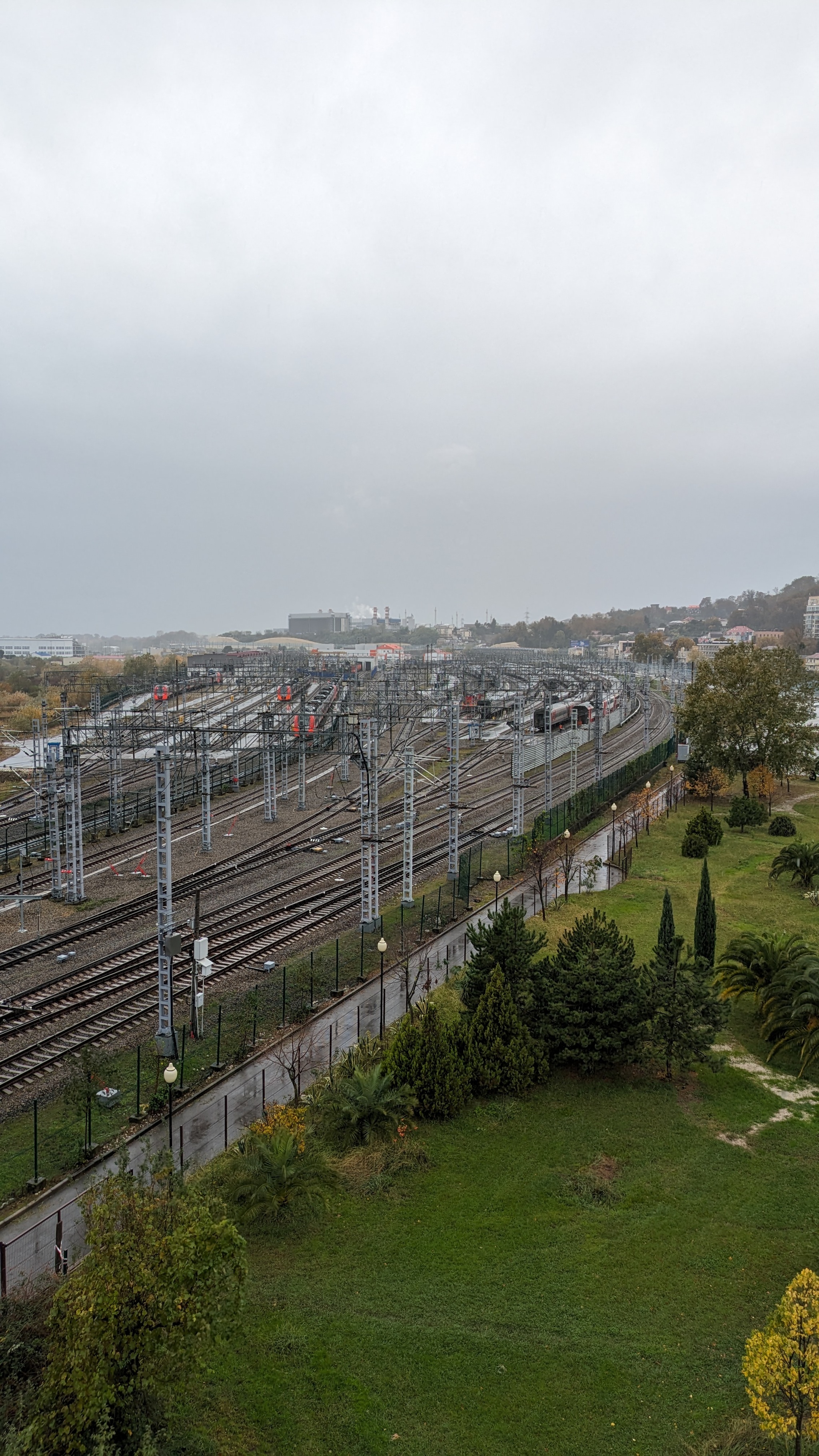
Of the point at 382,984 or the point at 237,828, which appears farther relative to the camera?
the point at 237,828

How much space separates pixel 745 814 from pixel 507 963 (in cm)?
3396

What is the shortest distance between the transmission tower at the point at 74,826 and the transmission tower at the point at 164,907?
14.5 m

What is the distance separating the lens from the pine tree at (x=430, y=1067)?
21.0m

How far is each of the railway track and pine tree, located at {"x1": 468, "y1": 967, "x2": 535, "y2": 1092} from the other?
10516 millimetres

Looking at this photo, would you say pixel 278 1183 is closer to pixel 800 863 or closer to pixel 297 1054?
pixel 297 1054

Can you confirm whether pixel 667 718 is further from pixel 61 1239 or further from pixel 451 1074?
pixel 61 1239

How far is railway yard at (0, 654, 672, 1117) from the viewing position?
28484 millimetres

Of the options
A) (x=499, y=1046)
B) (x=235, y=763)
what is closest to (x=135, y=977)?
(x=499, y=1046)

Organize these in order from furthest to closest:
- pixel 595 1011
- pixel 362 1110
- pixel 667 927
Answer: pixel 667 927
pixel 595 1011
pixel 362 1110

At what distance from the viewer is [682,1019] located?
73.7ft

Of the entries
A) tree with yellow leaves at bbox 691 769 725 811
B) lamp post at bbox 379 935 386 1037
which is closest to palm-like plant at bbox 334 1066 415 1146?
lamp post at bbox 379 935 386 1037

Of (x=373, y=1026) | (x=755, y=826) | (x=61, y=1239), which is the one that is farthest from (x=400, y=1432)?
(x=755, y=826)

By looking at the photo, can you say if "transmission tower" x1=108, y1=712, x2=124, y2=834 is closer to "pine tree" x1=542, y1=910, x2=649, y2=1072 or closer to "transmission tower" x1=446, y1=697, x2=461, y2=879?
"transmission tower" x1=446, y1=697, x2=461, y2=879

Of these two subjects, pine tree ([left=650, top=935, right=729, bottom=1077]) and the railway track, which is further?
the railway track
